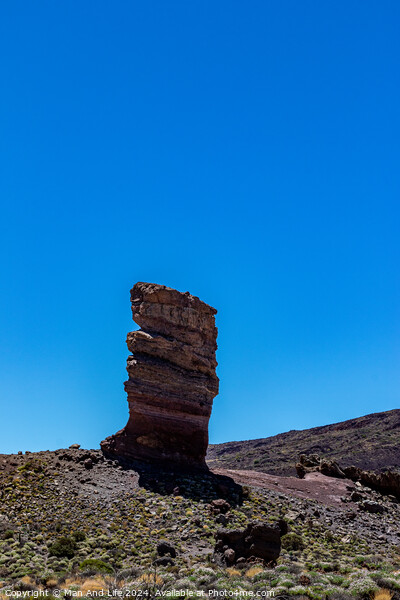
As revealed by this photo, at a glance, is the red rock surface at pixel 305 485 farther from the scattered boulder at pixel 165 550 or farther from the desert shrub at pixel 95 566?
the desert shrub at pixel 95 566

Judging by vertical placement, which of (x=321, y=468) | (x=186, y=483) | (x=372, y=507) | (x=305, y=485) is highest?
(x=186, y=483)

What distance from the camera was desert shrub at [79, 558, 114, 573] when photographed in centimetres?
2128

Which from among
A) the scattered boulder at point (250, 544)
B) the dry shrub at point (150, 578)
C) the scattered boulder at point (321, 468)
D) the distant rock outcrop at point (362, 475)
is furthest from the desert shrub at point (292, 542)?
the scattered boulder at point (321, 468)

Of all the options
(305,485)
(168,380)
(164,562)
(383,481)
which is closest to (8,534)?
(164,562)

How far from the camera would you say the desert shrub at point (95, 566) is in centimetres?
2128

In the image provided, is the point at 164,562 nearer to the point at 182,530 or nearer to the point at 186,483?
the point at 182,530

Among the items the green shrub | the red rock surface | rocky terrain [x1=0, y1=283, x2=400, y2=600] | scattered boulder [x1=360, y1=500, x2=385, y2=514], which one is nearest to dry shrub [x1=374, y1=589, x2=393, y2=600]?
rocky terrain [x1=0, y1=283, x2=400, y2=600]

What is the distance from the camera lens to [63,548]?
2350 cm

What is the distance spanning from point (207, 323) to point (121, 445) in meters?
12.0

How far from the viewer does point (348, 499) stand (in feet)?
126

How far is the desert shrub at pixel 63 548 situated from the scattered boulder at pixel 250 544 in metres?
7.17

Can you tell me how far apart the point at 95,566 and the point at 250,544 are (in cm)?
751

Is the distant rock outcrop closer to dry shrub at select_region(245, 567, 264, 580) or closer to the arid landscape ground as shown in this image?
the arid landscape ground

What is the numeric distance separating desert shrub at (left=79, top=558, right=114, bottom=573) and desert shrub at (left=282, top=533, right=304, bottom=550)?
1014cm
